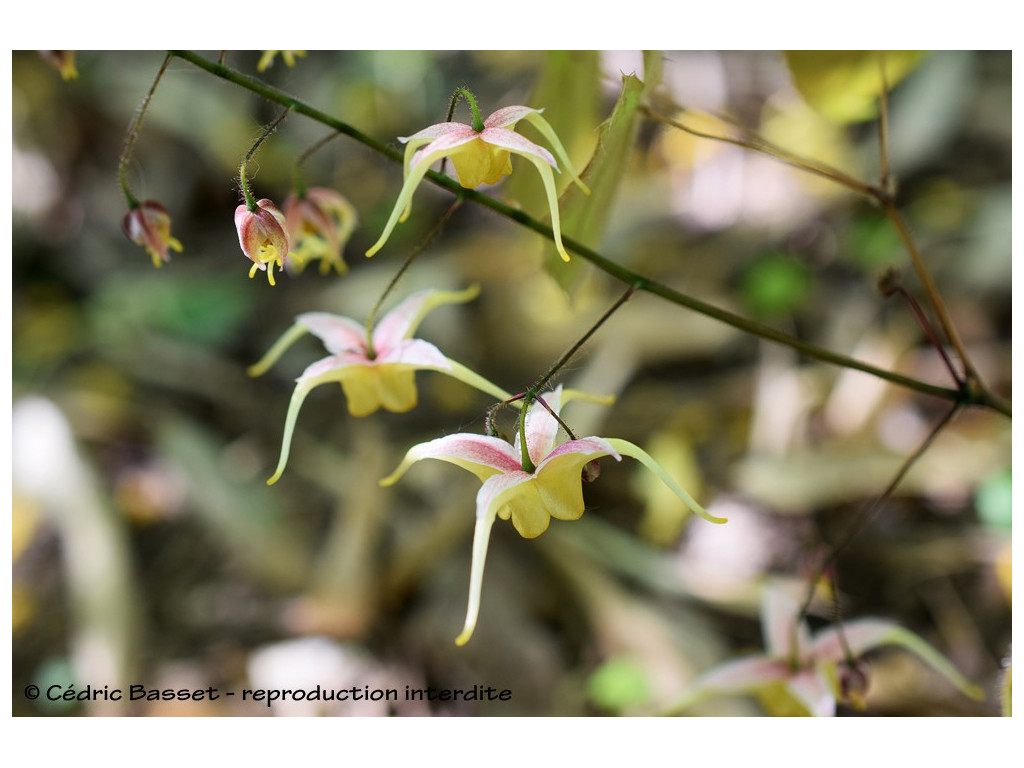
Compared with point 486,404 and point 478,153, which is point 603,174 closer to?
point 478,153

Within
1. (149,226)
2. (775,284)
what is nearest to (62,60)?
(149,226)

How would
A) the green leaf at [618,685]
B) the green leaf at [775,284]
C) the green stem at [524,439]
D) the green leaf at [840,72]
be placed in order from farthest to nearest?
the green leaf at [775,284]
the green leaf at [618,685]
the green leaf at [840,72]
the green stem at [524,439]

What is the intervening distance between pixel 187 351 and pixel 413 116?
56cm

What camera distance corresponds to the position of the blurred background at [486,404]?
3.74ft

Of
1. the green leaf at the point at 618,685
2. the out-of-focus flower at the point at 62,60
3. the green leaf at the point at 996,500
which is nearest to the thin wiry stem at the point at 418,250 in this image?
the out-of-focus flower at the point at 62,60

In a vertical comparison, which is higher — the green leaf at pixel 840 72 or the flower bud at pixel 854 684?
the green leaf at pixel 840 72

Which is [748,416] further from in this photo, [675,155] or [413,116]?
[413,116]

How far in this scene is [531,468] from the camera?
0.44 meters

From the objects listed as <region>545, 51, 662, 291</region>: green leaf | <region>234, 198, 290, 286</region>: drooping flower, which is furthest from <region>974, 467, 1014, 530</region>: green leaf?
<region>234, 198, 290, 286</region>: drooping flower

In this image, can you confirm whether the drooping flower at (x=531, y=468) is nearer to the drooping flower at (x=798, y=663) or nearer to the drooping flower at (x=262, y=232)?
the drooping flower at (x=262, y=232)

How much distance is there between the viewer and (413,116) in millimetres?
1582

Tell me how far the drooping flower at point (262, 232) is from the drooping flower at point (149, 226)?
0.12m
